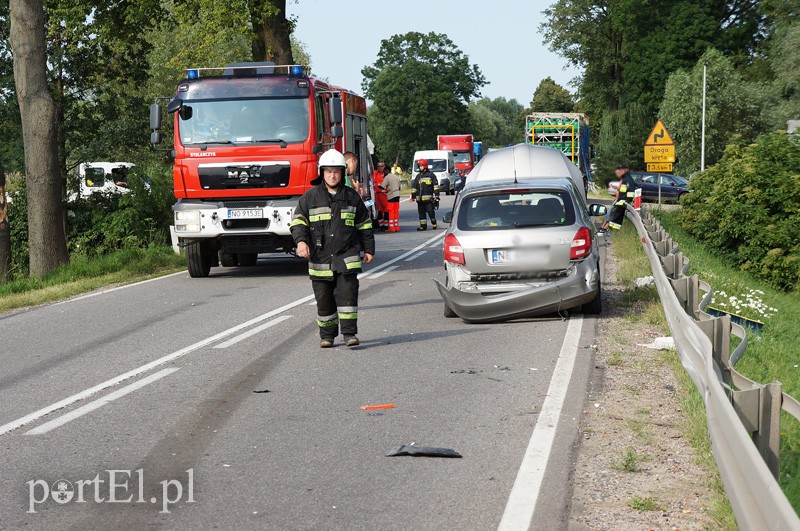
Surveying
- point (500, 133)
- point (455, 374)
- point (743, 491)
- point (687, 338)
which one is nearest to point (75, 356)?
point (455, 374)

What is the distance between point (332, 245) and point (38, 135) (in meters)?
11.8

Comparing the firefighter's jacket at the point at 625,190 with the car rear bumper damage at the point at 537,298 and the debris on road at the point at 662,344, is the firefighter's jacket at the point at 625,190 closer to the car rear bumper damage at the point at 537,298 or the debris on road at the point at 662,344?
the car rear bumper damage at the point at 537,298

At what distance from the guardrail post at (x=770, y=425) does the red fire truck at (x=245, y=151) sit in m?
13.3

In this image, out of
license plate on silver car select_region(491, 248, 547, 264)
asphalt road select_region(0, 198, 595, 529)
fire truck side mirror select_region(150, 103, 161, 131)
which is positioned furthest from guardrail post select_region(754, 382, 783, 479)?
fire truck side mirror select_region(150, 103, 161, 131)

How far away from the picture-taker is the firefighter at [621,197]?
24266 mm

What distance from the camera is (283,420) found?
7.53 meters

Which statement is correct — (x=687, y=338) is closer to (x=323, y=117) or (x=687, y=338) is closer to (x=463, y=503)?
(x=463, y=503)

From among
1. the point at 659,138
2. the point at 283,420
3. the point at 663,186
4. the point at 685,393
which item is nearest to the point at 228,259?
the point at 283,420

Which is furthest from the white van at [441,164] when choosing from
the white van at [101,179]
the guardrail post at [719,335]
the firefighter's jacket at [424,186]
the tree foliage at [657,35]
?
the guardrail post at [719,335]

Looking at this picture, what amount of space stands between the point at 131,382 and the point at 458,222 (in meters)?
4.59

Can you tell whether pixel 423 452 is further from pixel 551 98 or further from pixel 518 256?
pixel 551 98

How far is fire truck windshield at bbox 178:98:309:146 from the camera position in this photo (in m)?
17.7

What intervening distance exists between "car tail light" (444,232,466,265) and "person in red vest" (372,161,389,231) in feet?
55.7

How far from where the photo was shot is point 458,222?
1236cm
